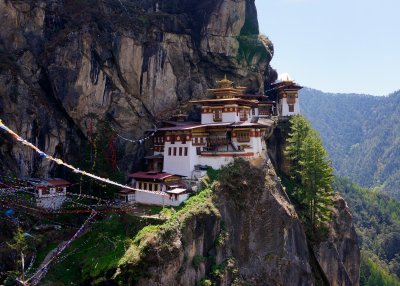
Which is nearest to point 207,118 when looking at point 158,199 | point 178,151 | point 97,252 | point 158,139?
point 158,139

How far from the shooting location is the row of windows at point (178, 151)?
1889 inches

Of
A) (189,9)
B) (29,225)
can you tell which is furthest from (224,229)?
(189,9)

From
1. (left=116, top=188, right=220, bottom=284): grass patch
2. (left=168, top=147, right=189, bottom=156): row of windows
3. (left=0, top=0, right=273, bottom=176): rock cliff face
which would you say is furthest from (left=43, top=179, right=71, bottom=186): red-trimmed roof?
(left=168, top=147, right=189, bottom=156): row of windows

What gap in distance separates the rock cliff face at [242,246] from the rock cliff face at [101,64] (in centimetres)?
1406

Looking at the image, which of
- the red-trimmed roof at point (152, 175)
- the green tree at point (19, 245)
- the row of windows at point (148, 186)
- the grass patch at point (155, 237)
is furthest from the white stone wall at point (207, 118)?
the green tree at point (19, 245)

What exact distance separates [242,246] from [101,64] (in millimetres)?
24351

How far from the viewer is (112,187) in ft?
153

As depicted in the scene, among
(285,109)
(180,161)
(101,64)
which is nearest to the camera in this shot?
(180,161)

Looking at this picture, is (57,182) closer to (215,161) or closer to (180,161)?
(180,161)

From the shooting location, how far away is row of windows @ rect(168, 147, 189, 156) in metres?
48.0

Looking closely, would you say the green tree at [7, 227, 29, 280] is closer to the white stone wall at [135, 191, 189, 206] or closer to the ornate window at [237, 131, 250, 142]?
the white stone wall at [135, 191, 189, 206]

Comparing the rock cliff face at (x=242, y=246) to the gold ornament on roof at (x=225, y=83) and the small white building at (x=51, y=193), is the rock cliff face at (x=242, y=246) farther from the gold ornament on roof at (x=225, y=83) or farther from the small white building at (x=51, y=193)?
the gold ornament on roof at (x=225, y=83)

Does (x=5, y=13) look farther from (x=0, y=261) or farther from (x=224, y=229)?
(x=224, y=229)

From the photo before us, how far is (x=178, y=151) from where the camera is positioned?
159 ft
